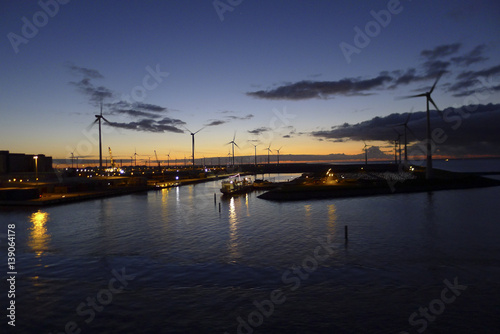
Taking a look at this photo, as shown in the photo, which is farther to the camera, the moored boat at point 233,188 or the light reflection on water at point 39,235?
the moored boat at point 233,188

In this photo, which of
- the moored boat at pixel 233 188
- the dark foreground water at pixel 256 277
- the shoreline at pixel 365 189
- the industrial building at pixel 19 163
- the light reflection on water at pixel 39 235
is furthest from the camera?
the industrial building at pixel 19 163

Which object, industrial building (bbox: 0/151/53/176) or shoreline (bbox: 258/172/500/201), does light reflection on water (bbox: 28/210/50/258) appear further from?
industrial building (bbox: 0/151/53/176)

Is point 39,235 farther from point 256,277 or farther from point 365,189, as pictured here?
point 365,189

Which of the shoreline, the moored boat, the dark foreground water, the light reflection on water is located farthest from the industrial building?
the dark foreground water

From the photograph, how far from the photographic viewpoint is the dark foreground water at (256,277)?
1850 cm

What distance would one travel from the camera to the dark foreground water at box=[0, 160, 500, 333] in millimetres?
18500

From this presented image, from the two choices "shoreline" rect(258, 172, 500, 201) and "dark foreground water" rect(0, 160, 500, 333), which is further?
"shoreline" rect(258, 172, 500, 201)

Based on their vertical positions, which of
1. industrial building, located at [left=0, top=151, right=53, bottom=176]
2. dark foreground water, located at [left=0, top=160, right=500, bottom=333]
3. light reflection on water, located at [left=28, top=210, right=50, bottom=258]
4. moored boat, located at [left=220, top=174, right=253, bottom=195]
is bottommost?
dark foreground water, located at [left=0, top=160, right=500, bottom=333]

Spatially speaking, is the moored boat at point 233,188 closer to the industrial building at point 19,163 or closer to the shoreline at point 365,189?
the shoreline at point 365,189

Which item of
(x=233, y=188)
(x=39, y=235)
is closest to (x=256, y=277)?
(x=39, y=235)

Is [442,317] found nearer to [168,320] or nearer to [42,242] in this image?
[168,320]

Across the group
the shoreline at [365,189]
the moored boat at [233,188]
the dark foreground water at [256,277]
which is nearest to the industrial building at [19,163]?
the moored boat at [233,188]

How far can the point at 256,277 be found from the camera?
2528 centimetres

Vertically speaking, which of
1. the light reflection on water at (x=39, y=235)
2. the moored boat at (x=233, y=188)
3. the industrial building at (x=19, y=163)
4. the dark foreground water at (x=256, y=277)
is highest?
the industrial building at (x=19, y=163)
